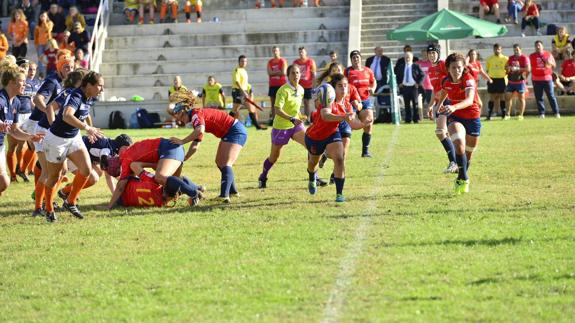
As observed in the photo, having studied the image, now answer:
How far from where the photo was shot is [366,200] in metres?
13.4

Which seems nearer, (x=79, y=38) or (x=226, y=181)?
(x=226, y=181)

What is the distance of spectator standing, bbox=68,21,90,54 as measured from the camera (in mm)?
31875

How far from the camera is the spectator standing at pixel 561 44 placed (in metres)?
29.9

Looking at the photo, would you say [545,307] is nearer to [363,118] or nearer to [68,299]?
[68,299]

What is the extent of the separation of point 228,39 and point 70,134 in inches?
880

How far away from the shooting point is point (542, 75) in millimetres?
28344

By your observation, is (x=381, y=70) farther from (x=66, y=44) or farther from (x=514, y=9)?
(x=66, y=44)

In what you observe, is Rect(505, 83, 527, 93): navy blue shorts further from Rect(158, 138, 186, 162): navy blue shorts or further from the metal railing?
Rect(158, 138, 186, 162): navy blue shorts

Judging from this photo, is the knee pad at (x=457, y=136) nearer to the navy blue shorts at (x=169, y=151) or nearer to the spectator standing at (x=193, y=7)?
the navy blue shorts at (x=169, y=151)

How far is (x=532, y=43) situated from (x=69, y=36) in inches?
500

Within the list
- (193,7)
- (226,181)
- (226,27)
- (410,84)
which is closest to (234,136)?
(226,181)

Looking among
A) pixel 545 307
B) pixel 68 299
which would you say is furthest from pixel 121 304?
pixel 545 307

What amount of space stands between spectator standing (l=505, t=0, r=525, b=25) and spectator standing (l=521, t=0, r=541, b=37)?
1.06 feet

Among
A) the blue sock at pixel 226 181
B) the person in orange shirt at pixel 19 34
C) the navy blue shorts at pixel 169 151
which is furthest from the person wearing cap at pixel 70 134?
the person in orange shirt at pixel 19 34
